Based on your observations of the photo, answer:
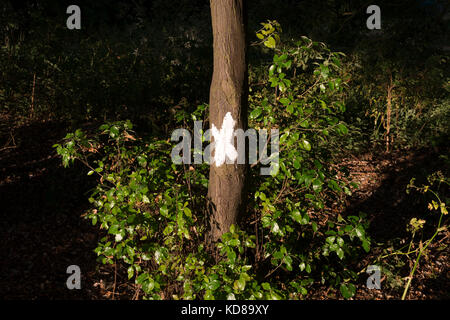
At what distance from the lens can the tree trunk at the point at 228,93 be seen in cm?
252

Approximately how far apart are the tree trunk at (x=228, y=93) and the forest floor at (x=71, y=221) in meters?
1.14

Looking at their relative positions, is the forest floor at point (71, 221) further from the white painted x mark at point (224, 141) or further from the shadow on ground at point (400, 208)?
the white painted x mark at point (224, 141)

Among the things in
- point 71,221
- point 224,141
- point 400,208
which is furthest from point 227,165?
point 400,208

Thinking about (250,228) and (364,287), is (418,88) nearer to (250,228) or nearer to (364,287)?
(364,287)

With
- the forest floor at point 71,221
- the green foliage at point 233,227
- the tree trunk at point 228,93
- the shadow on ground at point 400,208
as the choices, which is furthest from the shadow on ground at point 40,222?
the shadow on ground at point 400,208

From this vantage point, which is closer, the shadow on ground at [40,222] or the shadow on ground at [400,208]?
the shadow on ground at [40,222]

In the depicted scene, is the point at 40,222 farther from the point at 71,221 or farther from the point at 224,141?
the point at 224,141

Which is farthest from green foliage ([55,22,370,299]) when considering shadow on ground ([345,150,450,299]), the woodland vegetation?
shadow on ground ([345,150,450,299])

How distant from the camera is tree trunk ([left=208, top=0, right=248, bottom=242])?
A: 8.25ft

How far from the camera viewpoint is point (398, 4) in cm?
732

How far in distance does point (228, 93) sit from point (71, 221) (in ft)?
9.10

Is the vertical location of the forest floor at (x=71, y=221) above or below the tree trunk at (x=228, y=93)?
below

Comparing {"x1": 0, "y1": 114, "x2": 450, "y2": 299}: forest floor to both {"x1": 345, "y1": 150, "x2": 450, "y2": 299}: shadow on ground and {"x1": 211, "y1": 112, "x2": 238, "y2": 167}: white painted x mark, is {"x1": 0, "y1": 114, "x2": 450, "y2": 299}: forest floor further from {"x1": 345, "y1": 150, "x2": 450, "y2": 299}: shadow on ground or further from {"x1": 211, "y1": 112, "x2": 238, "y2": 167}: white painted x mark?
{"x1": 211, "y1": 112, "x2": 238, "y2": 167}: white painted x mark
